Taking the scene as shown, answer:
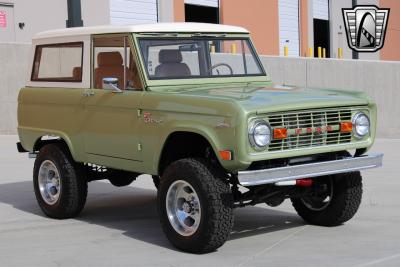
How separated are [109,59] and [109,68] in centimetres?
9

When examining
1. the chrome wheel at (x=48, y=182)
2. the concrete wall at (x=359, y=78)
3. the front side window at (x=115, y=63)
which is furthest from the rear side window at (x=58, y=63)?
the concrete wall at (x=359, y=78)

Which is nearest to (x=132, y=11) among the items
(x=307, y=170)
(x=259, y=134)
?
(x=307, y=170)

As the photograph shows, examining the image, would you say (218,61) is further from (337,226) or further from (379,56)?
(379,56)

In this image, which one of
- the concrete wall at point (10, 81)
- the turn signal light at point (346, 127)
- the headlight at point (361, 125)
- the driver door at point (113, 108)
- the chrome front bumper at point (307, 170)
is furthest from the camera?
the concrete wall at point (10, 81)

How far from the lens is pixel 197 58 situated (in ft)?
24.2

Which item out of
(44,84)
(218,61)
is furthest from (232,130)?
(44,84)

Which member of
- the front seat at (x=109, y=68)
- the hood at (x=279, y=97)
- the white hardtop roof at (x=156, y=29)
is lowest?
the hood at (x=279, y=97)

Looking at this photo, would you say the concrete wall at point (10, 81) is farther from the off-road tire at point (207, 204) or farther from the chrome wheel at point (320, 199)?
the off-road tire at point (207, 204)

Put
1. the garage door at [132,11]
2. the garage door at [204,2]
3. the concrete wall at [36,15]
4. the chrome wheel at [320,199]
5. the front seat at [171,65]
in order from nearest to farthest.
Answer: the front seat at [171,65], the chrome wheel at [320,199], the concrete wall at [36,15], the garage door at [132,11], the garage door at [204,2]

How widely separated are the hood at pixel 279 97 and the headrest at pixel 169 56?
1.32 feet

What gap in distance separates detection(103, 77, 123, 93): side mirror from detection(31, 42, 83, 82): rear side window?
72 cm

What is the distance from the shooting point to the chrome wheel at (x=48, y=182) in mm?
7859

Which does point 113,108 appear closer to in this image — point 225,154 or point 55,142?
point 55,142

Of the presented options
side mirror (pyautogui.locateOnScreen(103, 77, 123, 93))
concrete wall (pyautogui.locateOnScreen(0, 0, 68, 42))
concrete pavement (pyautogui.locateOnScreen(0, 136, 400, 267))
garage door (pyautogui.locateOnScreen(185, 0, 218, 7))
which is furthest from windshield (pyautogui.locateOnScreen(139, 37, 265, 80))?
garage door (pyautogui.locateOnScreen(185, 0, 218, 7))
